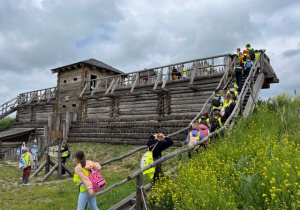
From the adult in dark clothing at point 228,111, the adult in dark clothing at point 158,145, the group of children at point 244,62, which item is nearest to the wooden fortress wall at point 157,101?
the group of children at point 244,62

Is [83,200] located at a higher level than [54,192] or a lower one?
higher

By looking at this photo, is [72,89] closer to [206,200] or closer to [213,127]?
[213,127]

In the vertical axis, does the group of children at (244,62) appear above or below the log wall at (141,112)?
above

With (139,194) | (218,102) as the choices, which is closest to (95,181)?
(139,194)

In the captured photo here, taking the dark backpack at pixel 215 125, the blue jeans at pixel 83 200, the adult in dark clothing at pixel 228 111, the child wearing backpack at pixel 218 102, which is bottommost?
the blue jeans at pixel 83 200

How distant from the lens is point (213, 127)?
7.45m

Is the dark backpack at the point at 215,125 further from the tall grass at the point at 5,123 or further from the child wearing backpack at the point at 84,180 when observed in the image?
the tall grass at the point at 5,123

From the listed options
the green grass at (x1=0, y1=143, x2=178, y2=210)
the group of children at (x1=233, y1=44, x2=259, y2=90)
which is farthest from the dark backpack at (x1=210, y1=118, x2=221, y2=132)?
the group of children at (x1=233, y1=44, x2=259, y2=90)

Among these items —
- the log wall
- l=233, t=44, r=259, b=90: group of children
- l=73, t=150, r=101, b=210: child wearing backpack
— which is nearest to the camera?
l=73, t=150, r=101, b=210: child wearing backpack

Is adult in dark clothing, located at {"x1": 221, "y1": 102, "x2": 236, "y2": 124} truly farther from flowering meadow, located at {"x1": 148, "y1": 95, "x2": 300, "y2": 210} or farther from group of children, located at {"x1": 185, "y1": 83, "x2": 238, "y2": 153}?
flowering meadow, located at {"x1": 148, "y1": 95, "x2": 300, "y2": 210}

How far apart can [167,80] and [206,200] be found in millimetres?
11753

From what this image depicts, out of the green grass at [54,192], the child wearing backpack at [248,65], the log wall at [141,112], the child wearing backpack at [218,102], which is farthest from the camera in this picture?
the log wall at [141,112]

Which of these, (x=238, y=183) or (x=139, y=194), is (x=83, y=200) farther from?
(x=238, y=183)

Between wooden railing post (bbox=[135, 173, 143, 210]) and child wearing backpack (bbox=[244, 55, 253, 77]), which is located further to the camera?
child wearing backpack (bbox=[244, 55, 253, 77])
